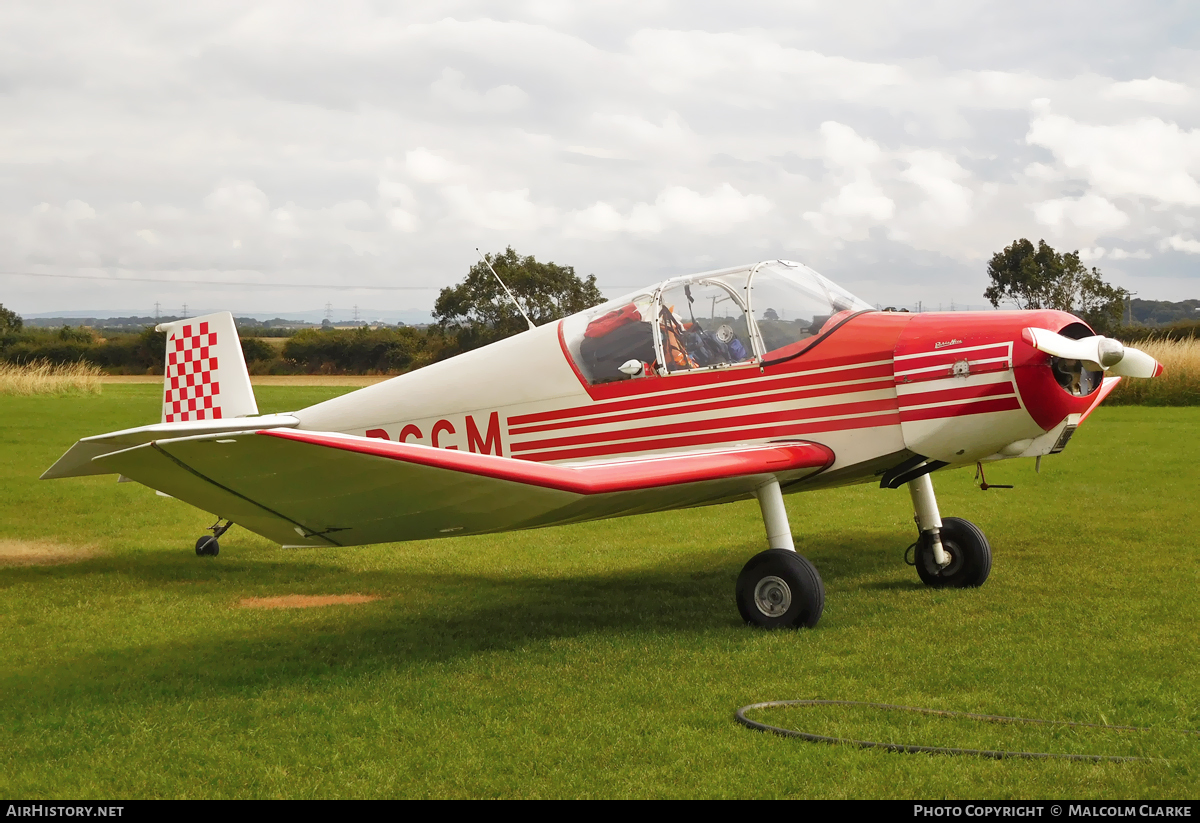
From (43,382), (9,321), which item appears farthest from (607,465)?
(9,321)

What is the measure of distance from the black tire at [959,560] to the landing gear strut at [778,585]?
1831mm

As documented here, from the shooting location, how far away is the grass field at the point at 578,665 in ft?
12.9

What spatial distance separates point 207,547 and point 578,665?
5.86 meters

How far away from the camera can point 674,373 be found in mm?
6836

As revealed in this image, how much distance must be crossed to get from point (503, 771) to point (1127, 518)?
30.0 ft

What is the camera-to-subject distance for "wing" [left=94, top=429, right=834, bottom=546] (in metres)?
4.80

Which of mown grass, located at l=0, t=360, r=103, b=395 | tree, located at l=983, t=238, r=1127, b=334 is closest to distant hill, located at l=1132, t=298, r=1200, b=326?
tree, located at l=983, t=238, r=1127, b=334

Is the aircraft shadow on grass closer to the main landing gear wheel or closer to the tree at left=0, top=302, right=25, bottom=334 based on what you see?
the main landing gear wheel

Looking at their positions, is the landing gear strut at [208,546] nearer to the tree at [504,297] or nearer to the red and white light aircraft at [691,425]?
the red and white light aircraft at [691,425]

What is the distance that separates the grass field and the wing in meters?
0.83

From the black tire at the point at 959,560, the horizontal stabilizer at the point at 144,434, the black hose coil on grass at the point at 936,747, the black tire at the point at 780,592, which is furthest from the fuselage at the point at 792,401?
the horizontal stabilizer at the point at 144,434
